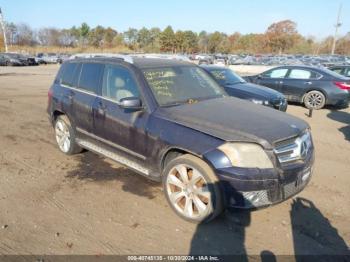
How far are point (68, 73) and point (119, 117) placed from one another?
194 cm

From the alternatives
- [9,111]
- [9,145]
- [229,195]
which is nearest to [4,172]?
[9,145]

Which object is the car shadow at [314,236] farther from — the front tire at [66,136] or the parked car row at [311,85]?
the parked car row at [311,85]

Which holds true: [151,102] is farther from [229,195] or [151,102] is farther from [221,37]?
[221,37]

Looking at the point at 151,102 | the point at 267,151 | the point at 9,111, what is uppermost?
the point at 151,102

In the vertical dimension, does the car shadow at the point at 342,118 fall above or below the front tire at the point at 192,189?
below

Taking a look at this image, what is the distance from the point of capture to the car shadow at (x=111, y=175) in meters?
4.41

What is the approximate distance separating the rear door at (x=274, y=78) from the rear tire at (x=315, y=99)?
1099 millimetres

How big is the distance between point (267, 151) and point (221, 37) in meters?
91.7

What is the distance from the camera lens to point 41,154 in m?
5.77

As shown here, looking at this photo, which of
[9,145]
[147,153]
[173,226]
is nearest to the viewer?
[173,226]

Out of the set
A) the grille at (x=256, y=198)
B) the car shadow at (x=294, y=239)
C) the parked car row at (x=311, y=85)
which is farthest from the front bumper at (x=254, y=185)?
the parked car row at (x=311, y=85)

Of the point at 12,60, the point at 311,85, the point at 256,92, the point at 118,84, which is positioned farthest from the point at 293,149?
the point at 12,60

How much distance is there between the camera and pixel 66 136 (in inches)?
223

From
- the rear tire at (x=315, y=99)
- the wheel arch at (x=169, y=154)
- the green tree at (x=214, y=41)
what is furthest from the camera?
the green tree at (x=214, y=41)
